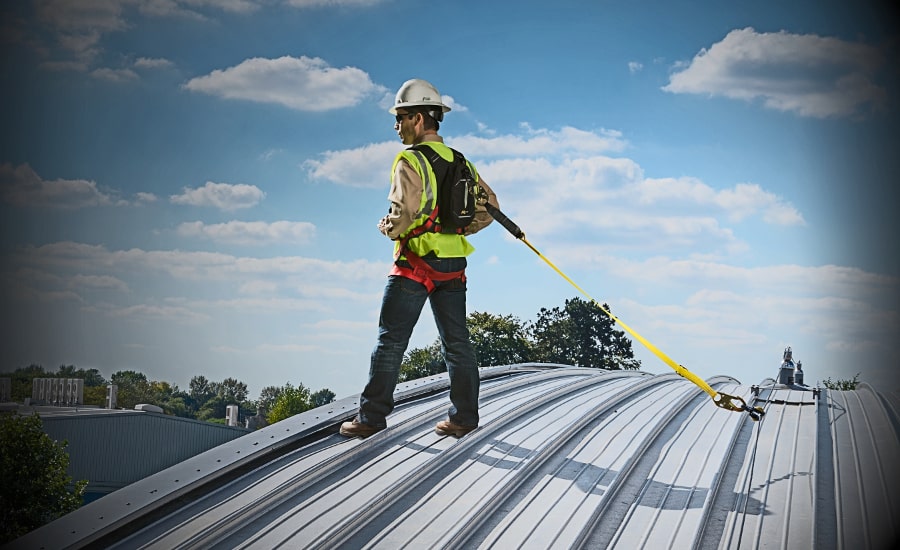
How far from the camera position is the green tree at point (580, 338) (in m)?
Result: 48.5

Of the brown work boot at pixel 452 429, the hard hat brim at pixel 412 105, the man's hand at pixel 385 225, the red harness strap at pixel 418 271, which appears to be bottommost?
the brown work boot at pixel 452 429

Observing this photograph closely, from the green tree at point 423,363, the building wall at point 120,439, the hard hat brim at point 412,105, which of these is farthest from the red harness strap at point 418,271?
the green tree at point 423,363

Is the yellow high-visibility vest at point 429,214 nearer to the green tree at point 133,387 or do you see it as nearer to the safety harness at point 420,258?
the safety harness at point 420,258

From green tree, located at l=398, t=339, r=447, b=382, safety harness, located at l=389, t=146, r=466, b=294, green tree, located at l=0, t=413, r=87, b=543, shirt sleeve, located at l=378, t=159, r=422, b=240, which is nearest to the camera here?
shirt sleeve, located at l=378, t=159, r=422, b=240

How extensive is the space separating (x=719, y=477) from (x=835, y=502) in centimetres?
65

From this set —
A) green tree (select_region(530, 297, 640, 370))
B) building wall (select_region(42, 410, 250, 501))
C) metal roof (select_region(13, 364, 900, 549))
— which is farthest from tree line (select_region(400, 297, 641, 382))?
metal roof (select_region(13, 364, 900, 549))

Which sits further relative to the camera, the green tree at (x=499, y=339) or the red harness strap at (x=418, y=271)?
the green tree at (x=499, y=339)

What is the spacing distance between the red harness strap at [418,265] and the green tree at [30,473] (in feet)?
92.1

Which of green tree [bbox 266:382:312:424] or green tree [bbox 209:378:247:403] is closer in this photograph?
green tree [bbox 266:382:312:424]

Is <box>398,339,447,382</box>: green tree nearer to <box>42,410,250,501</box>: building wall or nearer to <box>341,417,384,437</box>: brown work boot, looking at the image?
<box>42,410,250,501</box>: building wall

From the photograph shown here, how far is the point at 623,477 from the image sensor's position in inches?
197

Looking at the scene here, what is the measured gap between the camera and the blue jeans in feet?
17.2

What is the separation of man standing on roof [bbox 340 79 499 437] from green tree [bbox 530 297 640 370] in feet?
142

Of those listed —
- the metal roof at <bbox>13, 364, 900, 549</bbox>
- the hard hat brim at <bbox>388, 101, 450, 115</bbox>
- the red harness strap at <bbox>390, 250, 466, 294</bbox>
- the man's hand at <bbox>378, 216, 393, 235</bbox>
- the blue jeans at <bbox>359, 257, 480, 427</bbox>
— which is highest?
the hard hat brim at <bbox>388, 101, 450, 115</bbox>
